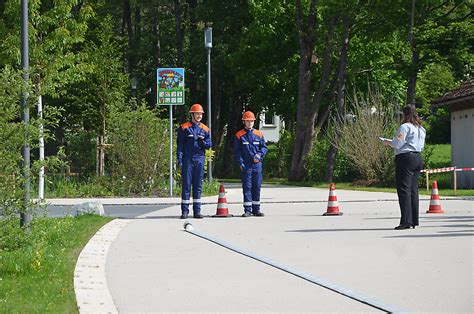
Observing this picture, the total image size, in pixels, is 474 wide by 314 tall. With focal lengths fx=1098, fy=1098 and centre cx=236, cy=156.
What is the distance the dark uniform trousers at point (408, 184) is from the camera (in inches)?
648

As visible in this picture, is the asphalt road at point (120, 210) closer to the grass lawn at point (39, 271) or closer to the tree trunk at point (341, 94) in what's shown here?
the grass lawn at point (39, 271)

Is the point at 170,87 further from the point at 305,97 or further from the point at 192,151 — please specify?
the point at 305,97

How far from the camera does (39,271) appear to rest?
10.6m

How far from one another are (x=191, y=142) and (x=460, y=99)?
1820 cm

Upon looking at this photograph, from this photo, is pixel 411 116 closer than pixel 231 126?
Yes

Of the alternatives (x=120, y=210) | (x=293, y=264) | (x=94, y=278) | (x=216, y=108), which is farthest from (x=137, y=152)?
(x=216, y=108)

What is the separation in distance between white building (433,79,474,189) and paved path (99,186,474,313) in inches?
669

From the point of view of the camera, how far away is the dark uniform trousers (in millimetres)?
16453

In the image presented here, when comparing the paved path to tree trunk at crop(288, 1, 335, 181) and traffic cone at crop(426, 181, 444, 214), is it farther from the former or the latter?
tree trunk at crop(288, 1, 335, 181)

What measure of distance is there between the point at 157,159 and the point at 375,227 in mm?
13575

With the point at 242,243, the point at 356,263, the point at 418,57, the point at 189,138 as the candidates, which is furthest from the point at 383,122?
the point at 356,263

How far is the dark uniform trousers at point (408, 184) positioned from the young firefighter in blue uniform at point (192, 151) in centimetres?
456

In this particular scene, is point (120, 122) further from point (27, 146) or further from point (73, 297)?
point (73, 297)

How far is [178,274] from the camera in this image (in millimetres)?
11180
